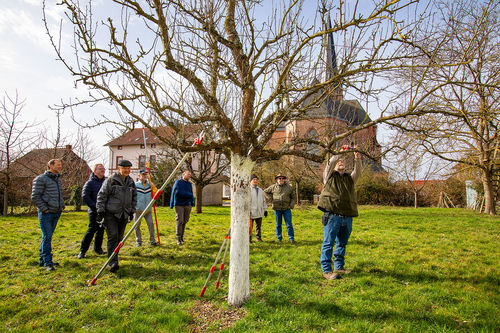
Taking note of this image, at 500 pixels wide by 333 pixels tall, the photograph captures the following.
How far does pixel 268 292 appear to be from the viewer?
4418 mm

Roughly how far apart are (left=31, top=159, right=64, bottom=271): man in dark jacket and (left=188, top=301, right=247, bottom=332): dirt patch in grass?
10.9ft

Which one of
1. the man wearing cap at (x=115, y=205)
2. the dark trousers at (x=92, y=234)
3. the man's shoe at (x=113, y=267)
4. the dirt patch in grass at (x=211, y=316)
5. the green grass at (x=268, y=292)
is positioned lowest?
the dirt patch in grass at (x=211, y=316)

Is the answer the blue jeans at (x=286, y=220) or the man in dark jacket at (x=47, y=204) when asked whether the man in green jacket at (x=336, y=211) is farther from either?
the man in dark jacket at (x=47, y=204)

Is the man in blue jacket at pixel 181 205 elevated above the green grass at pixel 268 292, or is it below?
above

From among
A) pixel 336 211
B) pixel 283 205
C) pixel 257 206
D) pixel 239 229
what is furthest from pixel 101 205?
pixel 283 205

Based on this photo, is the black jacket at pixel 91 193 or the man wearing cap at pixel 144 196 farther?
the man wearing cap at pixel 144 196

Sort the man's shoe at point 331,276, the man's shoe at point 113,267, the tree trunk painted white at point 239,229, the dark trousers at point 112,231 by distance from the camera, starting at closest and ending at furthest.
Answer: the tree trunk painted white at point 239,229 → the man's shoe at point 331,276 → the man's shoe at point 113,267 → the dark trousers at point 112,231

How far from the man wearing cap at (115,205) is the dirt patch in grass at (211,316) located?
2.27m

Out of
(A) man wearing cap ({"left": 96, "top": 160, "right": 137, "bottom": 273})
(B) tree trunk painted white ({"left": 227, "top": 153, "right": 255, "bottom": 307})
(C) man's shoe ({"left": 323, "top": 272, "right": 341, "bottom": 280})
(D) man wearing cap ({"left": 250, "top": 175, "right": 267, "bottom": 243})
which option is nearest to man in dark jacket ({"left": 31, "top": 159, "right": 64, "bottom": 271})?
(A) man wearing cap ({"left": 96, "top": 160, "right": 137, "bottom": 273})

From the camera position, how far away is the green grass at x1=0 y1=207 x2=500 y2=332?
3.50 metres

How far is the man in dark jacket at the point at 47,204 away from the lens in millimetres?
5473

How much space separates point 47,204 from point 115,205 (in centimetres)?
130

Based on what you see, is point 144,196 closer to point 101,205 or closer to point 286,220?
point 101,205

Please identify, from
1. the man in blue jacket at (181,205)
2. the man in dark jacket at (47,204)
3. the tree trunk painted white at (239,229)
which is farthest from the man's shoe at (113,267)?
the tree trunk painted white at (239,229)
